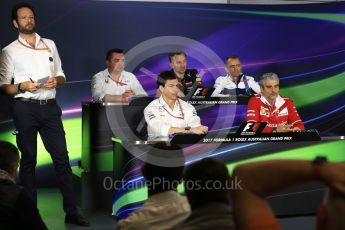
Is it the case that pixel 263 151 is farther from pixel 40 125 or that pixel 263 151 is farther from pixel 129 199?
pixel 40 125

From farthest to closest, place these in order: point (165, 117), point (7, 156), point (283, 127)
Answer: point (283, 127), point (165, 117), point (7, 156)

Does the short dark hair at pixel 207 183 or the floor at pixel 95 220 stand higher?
the short dark hair at pixel 207 183

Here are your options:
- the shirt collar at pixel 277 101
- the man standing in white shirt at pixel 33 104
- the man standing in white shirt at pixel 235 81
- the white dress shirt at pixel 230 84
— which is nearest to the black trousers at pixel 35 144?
the man standing in white shirt at pixel 33 104

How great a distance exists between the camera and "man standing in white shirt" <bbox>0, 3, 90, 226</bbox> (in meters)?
4.95

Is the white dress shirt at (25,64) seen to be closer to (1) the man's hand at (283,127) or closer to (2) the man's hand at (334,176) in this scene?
(1) the man's hand at (283,127)

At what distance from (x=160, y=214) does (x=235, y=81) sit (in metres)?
5.23

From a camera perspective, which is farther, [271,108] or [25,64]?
[271,108]

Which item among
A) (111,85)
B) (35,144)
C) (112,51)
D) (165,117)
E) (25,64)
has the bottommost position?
(35,144)

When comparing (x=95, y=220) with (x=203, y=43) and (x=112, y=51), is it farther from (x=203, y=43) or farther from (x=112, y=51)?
(x=203, y=43)

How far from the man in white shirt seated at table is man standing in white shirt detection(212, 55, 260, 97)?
5.19 ft

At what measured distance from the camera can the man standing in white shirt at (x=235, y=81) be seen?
293 inches

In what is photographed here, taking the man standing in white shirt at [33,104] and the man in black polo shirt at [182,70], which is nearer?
the man standing in white shirt at [33,104]

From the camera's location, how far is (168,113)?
573 centimetres

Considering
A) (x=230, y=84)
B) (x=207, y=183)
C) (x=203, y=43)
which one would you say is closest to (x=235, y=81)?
(x=230, y=84)
